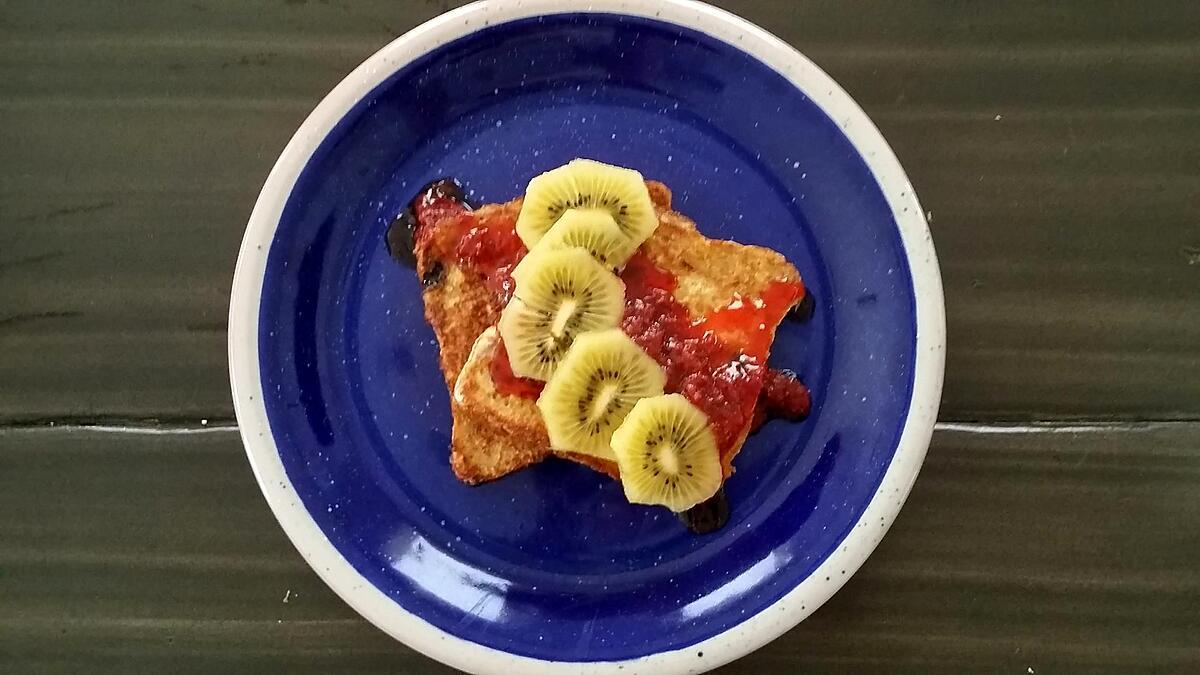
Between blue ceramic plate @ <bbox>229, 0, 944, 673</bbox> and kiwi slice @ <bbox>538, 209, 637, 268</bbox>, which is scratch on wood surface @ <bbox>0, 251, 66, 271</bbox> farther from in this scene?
kiwi slice @ <bbox>538, 209, 637, 268</bbox>

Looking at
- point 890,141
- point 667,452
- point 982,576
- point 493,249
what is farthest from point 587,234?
point 982,576

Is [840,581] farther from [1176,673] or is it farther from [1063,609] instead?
[1176,673]

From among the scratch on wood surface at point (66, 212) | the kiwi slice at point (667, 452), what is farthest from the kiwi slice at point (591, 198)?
the scratch on wood surface at point (66, 212)

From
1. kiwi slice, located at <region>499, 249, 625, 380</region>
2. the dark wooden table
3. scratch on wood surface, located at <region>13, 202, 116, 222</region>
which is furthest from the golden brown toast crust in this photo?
scratch on wood surface, located at <region>13, 202, 116, 222</region>

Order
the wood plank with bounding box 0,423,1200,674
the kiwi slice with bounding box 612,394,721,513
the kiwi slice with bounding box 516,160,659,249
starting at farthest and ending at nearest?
1. the wood plank with bounding box 0,423,1200,674
2. the kiwi slice with bounding box 516,160,659,249
3. the kiwi slice with bounding box 612,394,721,513

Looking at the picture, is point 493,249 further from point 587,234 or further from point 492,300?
point 587,234
